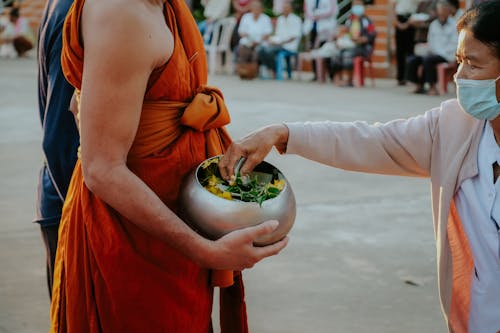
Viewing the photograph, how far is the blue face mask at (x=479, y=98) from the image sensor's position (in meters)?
2.09

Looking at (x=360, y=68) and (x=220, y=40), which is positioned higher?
(x=360, y=68)

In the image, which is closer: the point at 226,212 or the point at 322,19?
the point at 226,212

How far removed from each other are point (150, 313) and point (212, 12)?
631 inches

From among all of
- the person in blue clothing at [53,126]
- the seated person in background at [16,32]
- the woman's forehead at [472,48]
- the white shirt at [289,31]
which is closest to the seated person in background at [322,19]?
the white shirt at [289,31]

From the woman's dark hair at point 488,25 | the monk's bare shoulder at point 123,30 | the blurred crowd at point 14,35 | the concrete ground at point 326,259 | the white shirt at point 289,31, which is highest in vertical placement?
the monk's bare shoulder at point 123,30

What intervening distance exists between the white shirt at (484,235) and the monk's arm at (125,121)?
1.87ft

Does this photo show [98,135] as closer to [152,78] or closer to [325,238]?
[152,78]

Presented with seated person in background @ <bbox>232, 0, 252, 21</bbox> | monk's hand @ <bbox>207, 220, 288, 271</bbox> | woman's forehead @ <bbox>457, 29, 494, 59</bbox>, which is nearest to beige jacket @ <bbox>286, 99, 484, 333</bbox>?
woman's forehead @ <bbox>457, 29, 494, 59</bbox>

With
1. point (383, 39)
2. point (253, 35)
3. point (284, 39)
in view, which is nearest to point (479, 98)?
point (284, 39)

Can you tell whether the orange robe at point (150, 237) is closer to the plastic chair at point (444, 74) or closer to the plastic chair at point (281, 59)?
the plastic chair at point (444, 74)

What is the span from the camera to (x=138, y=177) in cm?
193

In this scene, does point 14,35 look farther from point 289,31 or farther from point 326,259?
point 326,259

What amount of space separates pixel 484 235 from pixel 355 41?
40.5 ft

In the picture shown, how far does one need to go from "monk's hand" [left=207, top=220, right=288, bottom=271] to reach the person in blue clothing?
987mm
